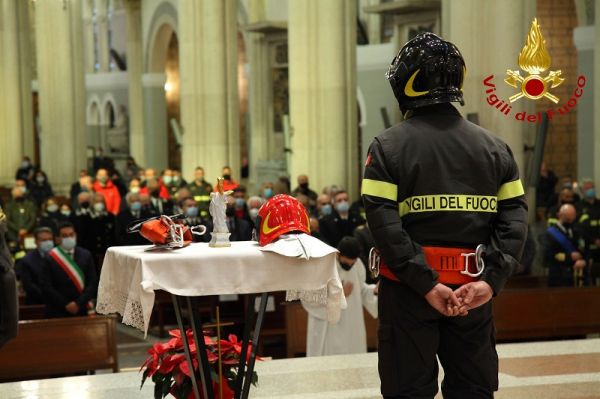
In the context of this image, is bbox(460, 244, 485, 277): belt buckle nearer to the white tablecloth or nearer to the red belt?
the red belt

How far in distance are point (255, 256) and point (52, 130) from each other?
27.1 m

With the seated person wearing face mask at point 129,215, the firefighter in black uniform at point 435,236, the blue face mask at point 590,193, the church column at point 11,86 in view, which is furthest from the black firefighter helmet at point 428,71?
the church column at point 11,86

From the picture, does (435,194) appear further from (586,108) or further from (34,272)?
(586,108)

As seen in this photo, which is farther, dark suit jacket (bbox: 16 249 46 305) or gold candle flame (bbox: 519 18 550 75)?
dark suit jacket (bbox: 16 249 46 305)

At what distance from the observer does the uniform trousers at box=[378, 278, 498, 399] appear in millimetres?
4746

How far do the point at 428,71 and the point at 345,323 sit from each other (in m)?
5.56

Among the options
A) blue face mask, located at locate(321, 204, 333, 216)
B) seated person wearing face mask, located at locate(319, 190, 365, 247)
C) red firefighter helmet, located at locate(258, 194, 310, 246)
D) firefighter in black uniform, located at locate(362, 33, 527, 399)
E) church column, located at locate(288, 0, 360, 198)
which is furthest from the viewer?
church column, located at locate(288, 0, 360, 198)

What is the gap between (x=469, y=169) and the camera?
484cm

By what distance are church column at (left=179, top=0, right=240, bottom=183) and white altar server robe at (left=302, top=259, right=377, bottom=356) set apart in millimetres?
14425

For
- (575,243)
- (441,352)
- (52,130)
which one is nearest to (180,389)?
(441,352)

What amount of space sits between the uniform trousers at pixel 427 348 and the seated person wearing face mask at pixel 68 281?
753 centimetres

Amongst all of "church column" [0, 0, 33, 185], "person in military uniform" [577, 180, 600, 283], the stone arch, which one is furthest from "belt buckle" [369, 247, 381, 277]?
the stone arch

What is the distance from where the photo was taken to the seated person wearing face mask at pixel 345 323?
10.1m

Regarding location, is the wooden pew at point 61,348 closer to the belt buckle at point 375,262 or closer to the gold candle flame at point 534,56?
the gold candle flame at point 534,56
